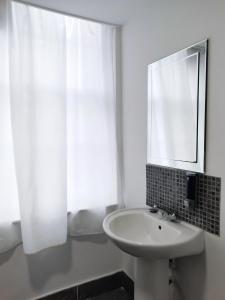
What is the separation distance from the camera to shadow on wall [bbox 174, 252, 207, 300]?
1.35m

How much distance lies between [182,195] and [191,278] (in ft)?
1.73

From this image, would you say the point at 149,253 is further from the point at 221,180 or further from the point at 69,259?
the point at 69,259

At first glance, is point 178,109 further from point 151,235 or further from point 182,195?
point 151,235

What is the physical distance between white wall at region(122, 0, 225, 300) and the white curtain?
6.4 inches

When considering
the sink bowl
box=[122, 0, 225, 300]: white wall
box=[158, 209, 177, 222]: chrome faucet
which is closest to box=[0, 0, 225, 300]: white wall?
box=[122, 0, 225, 300]: white wall

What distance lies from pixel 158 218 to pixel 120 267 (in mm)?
961

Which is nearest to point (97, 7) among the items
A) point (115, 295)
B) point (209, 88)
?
point (209, 88)

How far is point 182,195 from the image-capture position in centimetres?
143

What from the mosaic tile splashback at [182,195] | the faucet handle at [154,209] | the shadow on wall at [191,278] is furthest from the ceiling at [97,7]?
the shadow on wall at [191,278]

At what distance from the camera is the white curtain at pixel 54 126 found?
1630 mm

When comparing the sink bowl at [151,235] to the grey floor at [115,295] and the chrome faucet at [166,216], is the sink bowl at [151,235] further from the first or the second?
the grey floor at [115,295]

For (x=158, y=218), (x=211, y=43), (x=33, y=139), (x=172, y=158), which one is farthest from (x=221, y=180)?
(x=33, y=139)

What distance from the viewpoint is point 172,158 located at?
1.52m

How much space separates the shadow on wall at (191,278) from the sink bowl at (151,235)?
137mm
